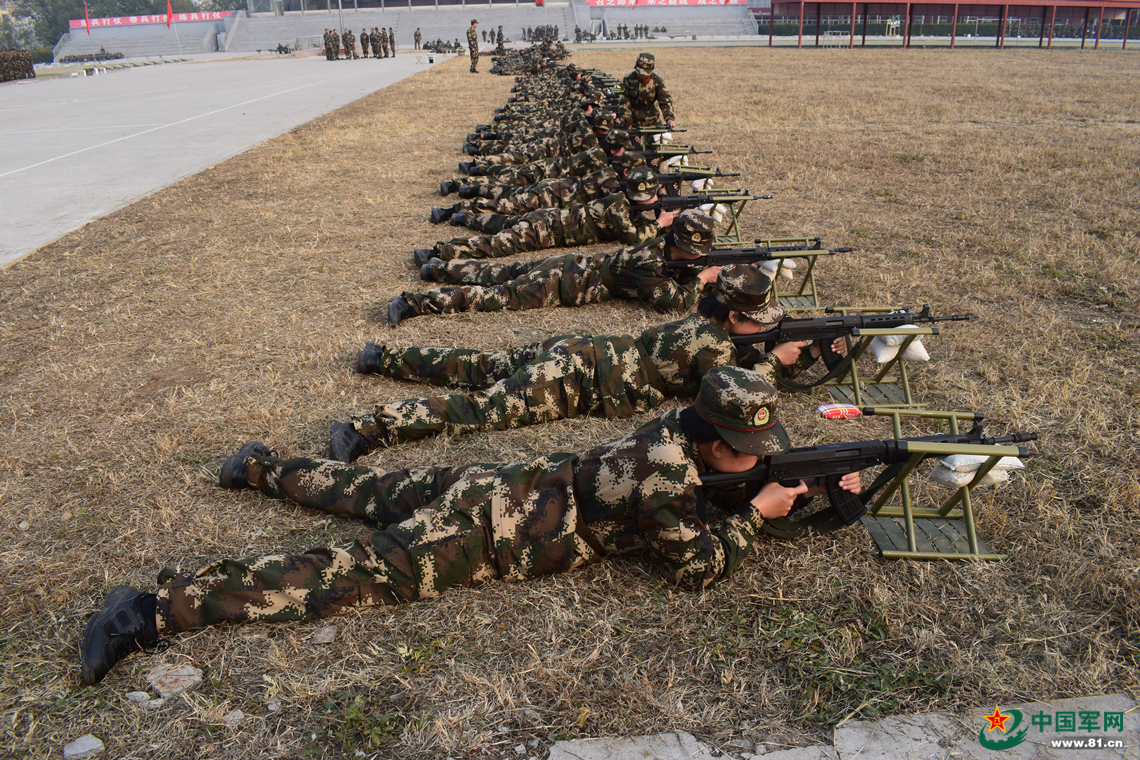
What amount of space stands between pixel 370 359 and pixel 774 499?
127 inches

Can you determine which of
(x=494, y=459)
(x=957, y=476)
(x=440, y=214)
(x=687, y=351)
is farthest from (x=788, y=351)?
(x=440, y=214)

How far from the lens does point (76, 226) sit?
33.2 feet

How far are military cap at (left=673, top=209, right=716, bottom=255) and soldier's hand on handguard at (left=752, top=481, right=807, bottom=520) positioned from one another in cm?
296

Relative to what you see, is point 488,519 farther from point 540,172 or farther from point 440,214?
point 540,172

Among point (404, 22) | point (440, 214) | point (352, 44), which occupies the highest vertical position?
point (404, 22)

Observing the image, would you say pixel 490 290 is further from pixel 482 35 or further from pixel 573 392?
pixel 482 35

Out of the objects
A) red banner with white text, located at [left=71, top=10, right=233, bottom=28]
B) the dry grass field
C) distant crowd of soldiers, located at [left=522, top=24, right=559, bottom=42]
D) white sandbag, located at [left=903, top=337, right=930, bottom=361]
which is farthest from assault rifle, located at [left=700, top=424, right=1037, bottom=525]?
red banner with white text, located at [left=71, top=10, right=233, bottom=28]

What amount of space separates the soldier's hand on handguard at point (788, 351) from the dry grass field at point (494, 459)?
1.18 feet

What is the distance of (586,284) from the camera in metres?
6.63

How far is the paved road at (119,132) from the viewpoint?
11.2 m

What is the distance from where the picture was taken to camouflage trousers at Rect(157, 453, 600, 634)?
3148 millimetres

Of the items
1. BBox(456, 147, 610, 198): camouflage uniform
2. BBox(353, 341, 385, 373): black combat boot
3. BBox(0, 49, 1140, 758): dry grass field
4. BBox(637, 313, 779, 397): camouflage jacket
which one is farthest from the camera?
BBox(456, 147, 610, 198): camouflage uniform

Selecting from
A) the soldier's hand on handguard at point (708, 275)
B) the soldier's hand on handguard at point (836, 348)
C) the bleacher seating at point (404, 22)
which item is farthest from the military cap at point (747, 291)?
the bleacher seating at point (404, 22)

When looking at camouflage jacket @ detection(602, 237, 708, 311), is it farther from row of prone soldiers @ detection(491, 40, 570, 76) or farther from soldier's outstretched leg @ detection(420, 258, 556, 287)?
row of prone soldiers @ detection(491, 40, 570, 76)
